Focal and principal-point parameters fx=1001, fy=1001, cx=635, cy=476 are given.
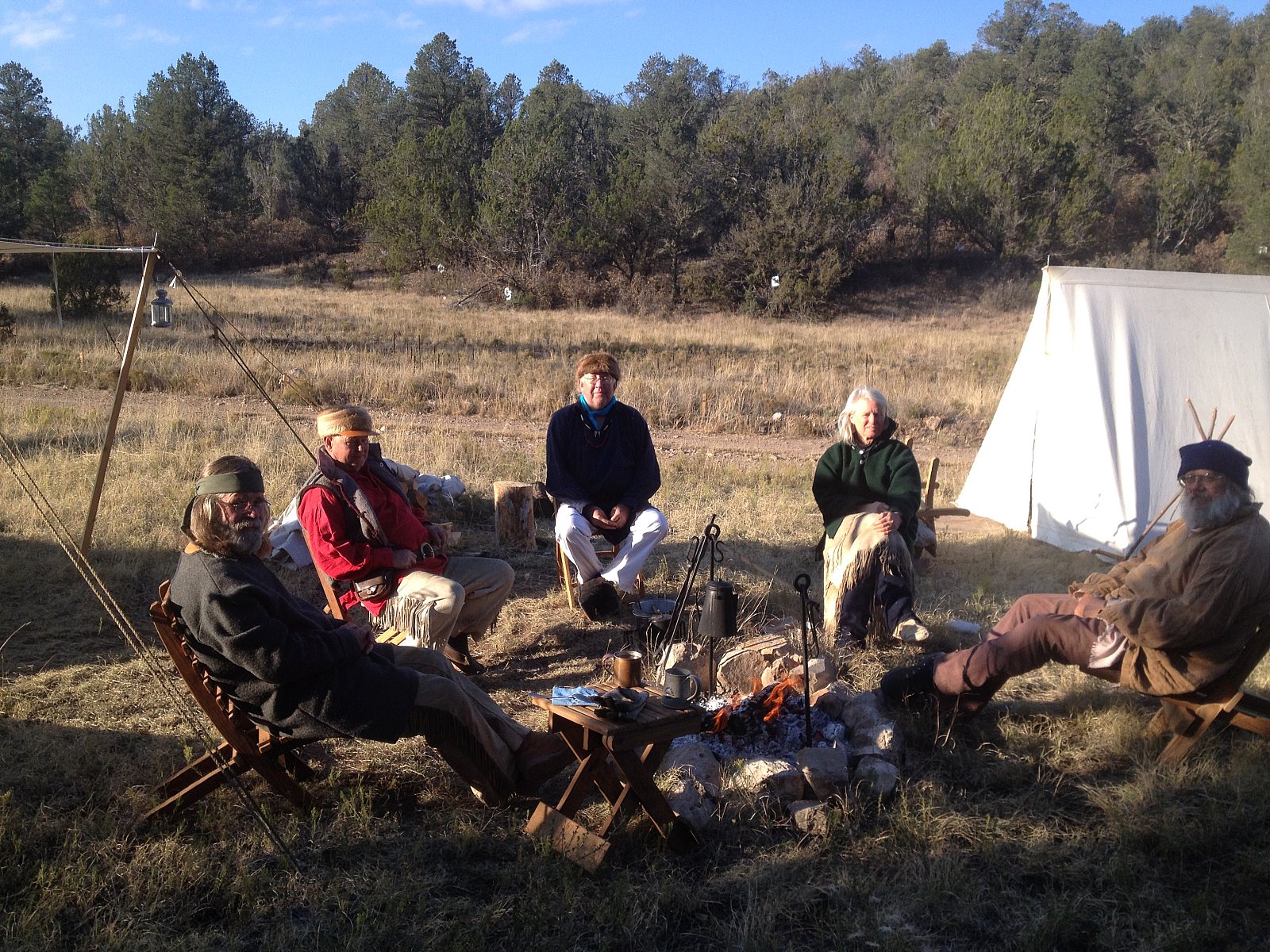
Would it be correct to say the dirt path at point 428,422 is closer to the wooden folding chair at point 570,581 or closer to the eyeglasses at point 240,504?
the wooden folding chair at point 570,581

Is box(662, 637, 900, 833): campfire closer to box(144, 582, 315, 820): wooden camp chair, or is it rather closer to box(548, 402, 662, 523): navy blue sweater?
box(548, 402, 662, 523): navy blue sweater

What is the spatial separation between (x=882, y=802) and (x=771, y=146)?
3061 cm

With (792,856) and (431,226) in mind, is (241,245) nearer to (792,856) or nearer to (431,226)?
(431,226)

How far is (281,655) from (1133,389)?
20.9ft

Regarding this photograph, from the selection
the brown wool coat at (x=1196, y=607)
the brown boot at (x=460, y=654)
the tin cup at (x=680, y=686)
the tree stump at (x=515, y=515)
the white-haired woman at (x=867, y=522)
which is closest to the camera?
the brown wool coat at (x=1196, y=607)

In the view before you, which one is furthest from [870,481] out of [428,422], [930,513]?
[428,422]

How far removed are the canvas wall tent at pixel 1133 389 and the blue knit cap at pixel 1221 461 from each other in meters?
3.70

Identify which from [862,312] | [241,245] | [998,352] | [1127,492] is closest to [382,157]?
[241,245]

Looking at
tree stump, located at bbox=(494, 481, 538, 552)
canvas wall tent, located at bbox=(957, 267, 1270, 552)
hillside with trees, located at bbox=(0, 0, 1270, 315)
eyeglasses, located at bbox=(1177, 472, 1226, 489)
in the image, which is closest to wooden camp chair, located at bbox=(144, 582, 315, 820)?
eyeglasses, located at bbox=(1177, 472, 1226, 489)

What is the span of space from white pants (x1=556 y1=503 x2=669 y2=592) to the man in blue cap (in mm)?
1775

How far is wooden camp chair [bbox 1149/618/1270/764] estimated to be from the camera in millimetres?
3615

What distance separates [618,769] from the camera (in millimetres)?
3270

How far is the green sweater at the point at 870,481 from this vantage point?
211 inches

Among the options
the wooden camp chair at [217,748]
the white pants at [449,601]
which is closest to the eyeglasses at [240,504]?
the wooden camp chair at [217,748]
